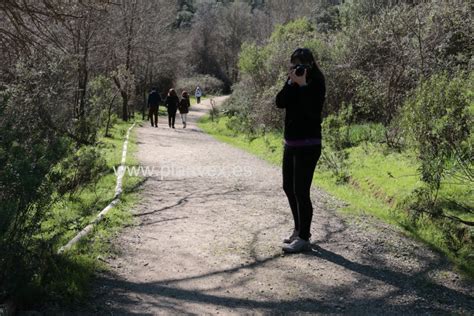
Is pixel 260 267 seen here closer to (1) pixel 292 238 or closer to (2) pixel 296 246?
(2) pixel 296 246

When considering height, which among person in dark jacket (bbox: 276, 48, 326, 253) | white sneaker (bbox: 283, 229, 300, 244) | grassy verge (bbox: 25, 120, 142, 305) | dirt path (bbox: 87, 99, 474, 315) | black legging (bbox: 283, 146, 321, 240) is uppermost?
person in dark jacket (bbox: 276, 48, 326, 253)

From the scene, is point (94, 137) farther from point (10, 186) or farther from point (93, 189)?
point (10, 186)

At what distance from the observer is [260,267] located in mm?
5008

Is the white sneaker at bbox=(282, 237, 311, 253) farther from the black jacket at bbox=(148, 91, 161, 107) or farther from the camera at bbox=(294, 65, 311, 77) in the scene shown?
the black jacket at bbox=(148, 91, 161, 107)

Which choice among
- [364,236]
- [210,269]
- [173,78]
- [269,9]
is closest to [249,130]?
[364,236]

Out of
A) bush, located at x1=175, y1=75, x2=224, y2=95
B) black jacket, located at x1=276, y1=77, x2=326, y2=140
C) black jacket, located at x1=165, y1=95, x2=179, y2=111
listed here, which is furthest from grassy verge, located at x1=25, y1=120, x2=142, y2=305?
bush, located at x1=175, y1=75, x2=224, y2=95

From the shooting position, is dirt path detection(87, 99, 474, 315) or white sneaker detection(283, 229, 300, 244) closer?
dirt path detection(87, 99, 474, 315)

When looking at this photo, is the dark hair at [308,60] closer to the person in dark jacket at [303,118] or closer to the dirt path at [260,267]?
the person in dark jacket at [303,118]

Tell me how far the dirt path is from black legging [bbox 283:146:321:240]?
432mm

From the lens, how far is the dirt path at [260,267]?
4.18 m

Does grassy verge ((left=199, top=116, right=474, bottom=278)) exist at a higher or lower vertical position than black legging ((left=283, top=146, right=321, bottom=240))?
lower

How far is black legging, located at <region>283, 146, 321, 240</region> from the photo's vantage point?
5.10 meters

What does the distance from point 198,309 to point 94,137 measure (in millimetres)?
9948

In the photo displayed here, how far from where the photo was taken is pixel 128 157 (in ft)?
41.7
